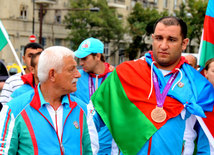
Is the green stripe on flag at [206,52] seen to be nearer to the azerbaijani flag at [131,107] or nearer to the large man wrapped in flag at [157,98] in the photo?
the large man wrapped in flag at [157,98]

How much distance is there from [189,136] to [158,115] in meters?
0.37

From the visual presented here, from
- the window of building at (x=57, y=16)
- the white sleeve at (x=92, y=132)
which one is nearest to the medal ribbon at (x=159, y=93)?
the white sleeve at (x=92, y=132)

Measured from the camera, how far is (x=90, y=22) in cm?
3391

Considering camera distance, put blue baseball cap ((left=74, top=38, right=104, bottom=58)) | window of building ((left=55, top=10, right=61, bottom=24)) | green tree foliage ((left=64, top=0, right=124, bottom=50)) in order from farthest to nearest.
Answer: window of building ((left=55, top=10, right=61, bottom=24))
green tree foliage ((left=64, top=0, right=124, bottom=50))
blue baseball cap ((left=74, top=38, right=104, bottom=58))

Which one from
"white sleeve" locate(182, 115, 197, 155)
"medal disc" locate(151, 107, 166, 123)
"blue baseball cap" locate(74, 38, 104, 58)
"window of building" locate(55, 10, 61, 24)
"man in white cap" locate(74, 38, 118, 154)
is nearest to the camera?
"medal disc" locate(151, 107, 166, 123)

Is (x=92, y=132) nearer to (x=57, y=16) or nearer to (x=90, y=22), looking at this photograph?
(x=90, y=22)

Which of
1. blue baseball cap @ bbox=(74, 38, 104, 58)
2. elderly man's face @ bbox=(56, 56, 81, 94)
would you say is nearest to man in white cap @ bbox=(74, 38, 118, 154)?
blue baseball cap @ bbox=(74, 38, 104, 58)

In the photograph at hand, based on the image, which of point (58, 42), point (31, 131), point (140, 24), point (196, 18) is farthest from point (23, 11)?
point (31, 131)

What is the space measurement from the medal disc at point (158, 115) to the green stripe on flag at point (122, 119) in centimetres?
7

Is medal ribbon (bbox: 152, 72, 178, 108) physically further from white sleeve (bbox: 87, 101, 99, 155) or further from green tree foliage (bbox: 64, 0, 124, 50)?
green tree foliage (bbox: 64, 0, 124, 50)

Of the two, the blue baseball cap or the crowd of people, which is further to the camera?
the blue baseball cap

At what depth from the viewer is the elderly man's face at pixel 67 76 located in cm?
347

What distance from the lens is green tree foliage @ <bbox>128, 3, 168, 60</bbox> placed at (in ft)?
123

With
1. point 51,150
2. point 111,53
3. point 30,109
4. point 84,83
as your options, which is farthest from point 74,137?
point 111,53
